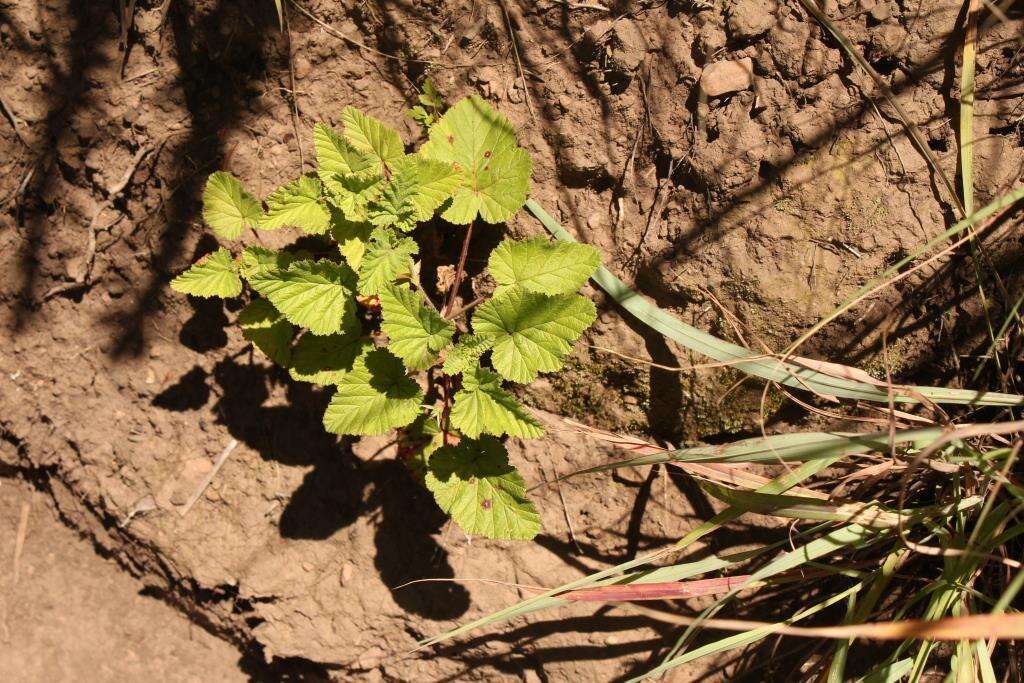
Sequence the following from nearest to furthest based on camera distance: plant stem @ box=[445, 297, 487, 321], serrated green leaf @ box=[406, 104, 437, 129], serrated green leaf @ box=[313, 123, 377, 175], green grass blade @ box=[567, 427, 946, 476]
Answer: green grass blade @ box=[567, 427, 946, 476] < serrated green leaf @ box=[313, 123, 377, 175] < plant stem @ box=[445, 297, 487, 321] < serrated green leaf @ box=[406, 104, 437, 129]

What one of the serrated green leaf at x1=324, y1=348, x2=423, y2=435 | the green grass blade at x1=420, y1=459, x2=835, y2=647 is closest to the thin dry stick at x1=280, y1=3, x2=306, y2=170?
the serrated green leaf at x1=324, y1=348, x2=423, y2=435

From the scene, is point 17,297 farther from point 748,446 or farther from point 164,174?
point 748,446

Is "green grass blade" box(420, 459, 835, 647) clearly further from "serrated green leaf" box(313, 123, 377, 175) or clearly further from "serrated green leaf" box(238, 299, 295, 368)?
"serrated green leaf" box(313, 123, 377, 175)

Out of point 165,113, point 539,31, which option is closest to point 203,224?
point 165,113

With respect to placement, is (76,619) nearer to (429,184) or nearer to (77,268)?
(77,268)

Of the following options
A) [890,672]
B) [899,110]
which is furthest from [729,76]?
[890,672]

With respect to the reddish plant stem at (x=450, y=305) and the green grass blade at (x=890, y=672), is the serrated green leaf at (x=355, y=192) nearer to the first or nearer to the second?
the reddish plant stem at (x=450, y=305)

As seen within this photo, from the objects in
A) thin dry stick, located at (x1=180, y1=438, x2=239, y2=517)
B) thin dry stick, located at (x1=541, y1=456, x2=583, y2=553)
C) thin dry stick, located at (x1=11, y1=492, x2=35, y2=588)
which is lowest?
thin dry stick, located at (x1=11, y1=492, x2=35, y2=588)

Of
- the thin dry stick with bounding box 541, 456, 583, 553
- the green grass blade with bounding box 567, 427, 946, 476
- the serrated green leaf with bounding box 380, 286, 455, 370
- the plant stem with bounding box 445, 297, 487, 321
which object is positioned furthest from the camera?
the thin dry stick with bounding box 541, 456, 583, 553
